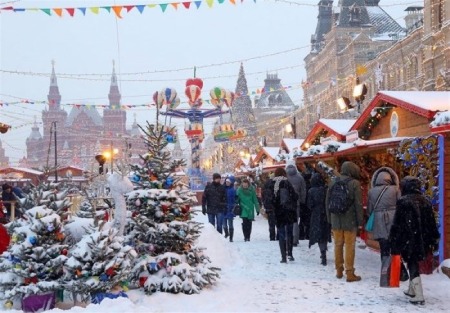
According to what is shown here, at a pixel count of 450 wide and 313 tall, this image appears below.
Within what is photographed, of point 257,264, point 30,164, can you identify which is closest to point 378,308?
point 257,264

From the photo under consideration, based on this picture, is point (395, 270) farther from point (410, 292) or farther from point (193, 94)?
point (193, 94)

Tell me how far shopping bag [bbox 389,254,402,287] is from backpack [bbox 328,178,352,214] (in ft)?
3.88

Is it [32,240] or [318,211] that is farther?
[318,211]

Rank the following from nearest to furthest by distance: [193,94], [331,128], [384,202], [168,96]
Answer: [384,202], [331,128], [193,94], [168,96]

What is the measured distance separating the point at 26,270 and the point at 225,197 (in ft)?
28.1

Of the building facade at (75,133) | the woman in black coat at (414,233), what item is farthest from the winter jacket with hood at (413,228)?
the building facade at (75,133)

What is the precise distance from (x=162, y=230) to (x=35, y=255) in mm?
1830

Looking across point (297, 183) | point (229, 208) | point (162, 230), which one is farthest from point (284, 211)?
point (229, 208)

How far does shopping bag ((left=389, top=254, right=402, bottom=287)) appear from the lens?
7.36 m

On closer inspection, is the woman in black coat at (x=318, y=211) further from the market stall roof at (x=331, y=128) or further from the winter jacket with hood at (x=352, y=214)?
the market stall roof at (x=331, y=128)

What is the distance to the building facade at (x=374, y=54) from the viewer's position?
30328 mm

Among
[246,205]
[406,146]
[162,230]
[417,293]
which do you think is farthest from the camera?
[246,205]

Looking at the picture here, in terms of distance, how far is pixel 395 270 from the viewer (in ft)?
24.5

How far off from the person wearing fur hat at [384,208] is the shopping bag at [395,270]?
10.6 inches
